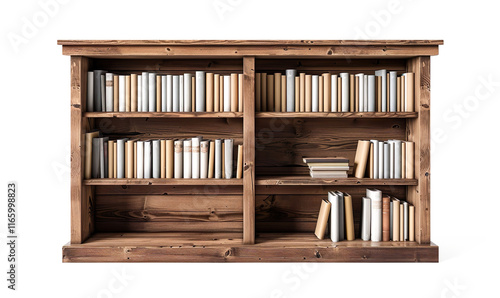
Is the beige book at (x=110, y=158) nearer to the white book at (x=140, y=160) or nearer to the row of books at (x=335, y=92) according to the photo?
the white book at (x=140, y=160)

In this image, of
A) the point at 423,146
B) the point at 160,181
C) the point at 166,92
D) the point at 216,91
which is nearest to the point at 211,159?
the point at 160,181

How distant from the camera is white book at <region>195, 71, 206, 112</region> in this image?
3.90 metres

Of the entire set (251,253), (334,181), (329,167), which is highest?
(329,167)

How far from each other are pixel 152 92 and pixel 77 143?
70 centimetres

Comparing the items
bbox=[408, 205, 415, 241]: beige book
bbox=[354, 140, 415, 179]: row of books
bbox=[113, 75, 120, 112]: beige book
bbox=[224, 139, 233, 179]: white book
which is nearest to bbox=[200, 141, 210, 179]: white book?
bbox=[224, 139, 233, 179]: white book

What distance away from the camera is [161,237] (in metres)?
4.05

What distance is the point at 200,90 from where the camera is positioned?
3.91 meters

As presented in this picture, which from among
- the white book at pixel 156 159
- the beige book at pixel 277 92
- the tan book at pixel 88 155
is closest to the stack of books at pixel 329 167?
the beige book at pixel 277 92

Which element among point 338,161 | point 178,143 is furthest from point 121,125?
point 338,161

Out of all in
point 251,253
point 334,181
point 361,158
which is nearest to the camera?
point 251,253

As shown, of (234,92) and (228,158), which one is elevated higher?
(234,92)

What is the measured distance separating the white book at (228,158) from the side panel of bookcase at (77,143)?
3.68ft

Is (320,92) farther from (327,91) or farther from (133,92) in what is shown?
(133,92)
